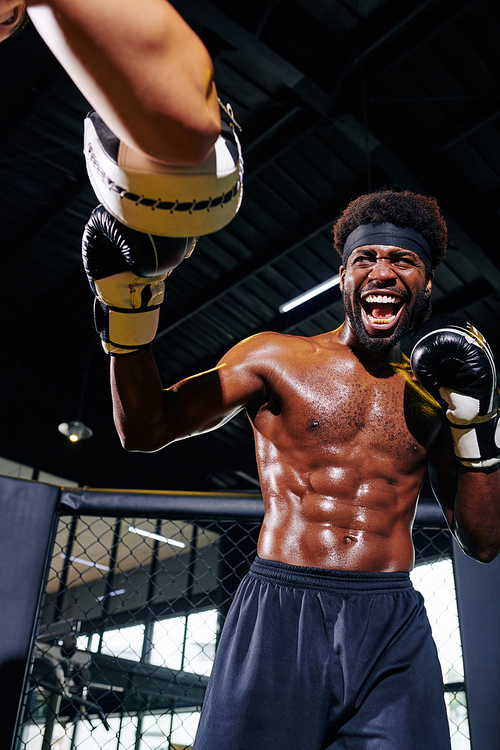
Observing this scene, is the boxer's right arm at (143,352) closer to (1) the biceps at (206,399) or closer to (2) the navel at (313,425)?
(1) the biceps at (206,399)

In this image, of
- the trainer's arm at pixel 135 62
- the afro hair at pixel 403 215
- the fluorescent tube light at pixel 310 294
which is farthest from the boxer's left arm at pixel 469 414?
the fluorescent tube light at pixel 310 294

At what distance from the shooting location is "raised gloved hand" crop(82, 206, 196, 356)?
2.97 feet

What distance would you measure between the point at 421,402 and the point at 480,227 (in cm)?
504

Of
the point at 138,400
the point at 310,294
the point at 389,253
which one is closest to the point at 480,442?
the point at 389,253

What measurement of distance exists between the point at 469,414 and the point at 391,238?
0.52 meters

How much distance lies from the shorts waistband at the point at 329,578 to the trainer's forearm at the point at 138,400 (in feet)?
1.24

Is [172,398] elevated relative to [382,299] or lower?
lower

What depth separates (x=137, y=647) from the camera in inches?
440

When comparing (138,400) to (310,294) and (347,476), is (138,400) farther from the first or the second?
(310,294)

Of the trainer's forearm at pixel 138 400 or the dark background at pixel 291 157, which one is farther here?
the dark background at pixel 291 157

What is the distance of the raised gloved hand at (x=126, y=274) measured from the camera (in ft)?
2.97

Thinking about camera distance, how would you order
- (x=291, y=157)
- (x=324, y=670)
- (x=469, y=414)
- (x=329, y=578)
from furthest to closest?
(x=291, y=157), (x=469, y=414), (x=329, y=578), (x=324, y=670)

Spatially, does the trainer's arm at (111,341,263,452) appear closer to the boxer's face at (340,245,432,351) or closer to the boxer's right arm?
the boxer's right arm

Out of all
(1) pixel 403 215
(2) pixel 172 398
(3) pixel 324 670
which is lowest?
(3) pixel 324 670
